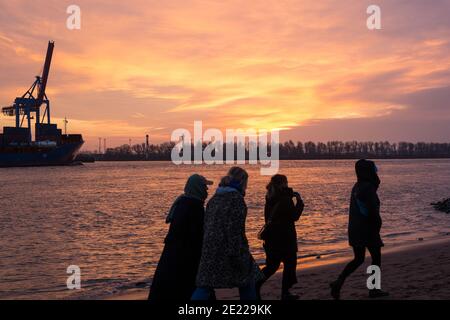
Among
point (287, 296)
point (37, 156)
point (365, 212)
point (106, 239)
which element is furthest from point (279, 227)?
point (37, 156)

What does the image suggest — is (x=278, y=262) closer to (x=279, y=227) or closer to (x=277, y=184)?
(x=279, y=227)

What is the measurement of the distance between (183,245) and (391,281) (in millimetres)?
4897

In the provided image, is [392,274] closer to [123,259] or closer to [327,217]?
[123,259]

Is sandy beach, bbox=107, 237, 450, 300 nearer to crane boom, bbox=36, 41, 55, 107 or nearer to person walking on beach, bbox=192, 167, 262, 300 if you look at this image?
person walking on beach, bbox=192, 167, 262, 300

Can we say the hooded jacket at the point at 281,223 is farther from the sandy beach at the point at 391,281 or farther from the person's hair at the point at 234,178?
the person's hair at the point at 234,178

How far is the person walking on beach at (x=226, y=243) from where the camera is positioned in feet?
16.1

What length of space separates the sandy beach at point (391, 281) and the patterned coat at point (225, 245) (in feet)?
9.70

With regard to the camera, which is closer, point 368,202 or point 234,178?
point 234,178

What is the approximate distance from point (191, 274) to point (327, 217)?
2217 centimetres

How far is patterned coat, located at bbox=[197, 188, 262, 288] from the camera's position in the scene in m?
4.89

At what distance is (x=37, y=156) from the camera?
440 ft

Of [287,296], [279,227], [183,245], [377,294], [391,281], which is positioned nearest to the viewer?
[183,245]

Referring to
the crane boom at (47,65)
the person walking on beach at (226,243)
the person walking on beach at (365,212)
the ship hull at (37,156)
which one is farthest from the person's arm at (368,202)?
the ship hull at (37,156)
